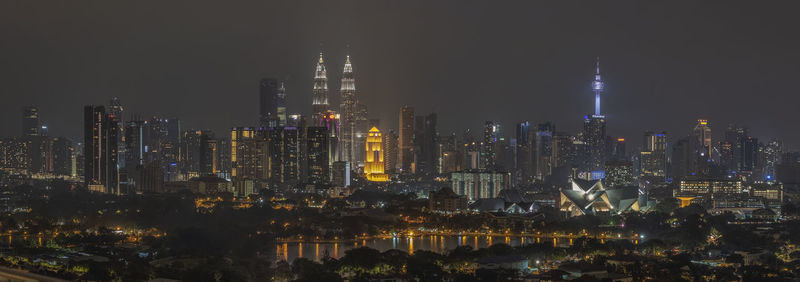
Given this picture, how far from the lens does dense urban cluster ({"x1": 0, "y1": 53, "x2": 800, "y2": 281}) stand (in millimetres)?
20766

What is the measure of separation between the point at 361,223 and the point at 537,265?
9.19m

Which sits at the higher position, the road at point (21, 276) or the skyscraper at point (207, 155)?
the skyscraper at point (207, 155)

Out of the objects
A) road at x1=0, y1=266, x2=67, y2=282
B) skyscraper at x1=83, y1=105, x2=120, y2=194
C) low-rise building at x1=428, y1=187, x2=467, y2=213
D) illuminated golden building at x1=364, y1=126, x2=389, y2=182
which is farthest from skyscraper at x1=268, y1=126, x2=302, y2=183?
road at x1=0, y1=266, x2=67, y2=282

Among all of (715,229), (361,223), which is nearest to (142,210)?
(361,223)

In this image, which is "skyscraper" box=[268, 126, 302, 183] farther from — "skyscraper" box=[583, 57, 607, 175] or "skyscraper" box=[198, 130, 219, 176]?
"skyscraper" box=[583, 57, 607, 175]

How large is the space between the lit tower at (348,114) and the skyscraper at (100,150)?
39.2 feet

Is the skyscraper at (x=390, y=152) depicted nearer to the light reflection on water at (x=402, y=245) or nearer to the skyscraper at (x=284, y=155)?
→ the skyscraper at (x=284, y=155)

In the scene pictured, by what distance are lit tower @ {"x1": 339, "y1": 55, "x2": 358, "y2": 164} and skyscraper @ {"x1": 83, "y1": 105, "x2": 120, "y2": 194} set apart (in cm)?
1193

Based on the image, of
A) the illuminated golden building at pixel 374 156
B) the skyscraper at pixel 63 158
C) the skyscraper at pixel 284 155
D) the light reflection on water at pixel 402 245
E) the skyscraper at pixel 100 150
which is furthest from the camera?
the skyscraper at pixel 63 158

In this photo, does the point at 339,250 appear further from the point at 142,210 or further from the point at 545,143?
the point at 545,143

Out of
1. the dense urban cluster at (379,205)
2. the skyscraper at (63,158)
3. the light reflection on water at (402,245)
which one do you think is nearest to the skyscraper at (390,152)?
the dense urban cluster at (379,205)

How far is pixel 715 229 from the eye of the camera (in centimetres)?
2897

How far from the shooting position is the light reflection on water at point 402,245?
25.0 meters

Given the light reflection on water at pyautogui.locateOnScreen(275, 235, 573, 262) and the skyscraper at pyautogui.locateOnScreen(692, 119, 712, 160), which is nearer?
the light reflection on water at pyautogui.locateOnScreen(275, 235, 573, 262)
